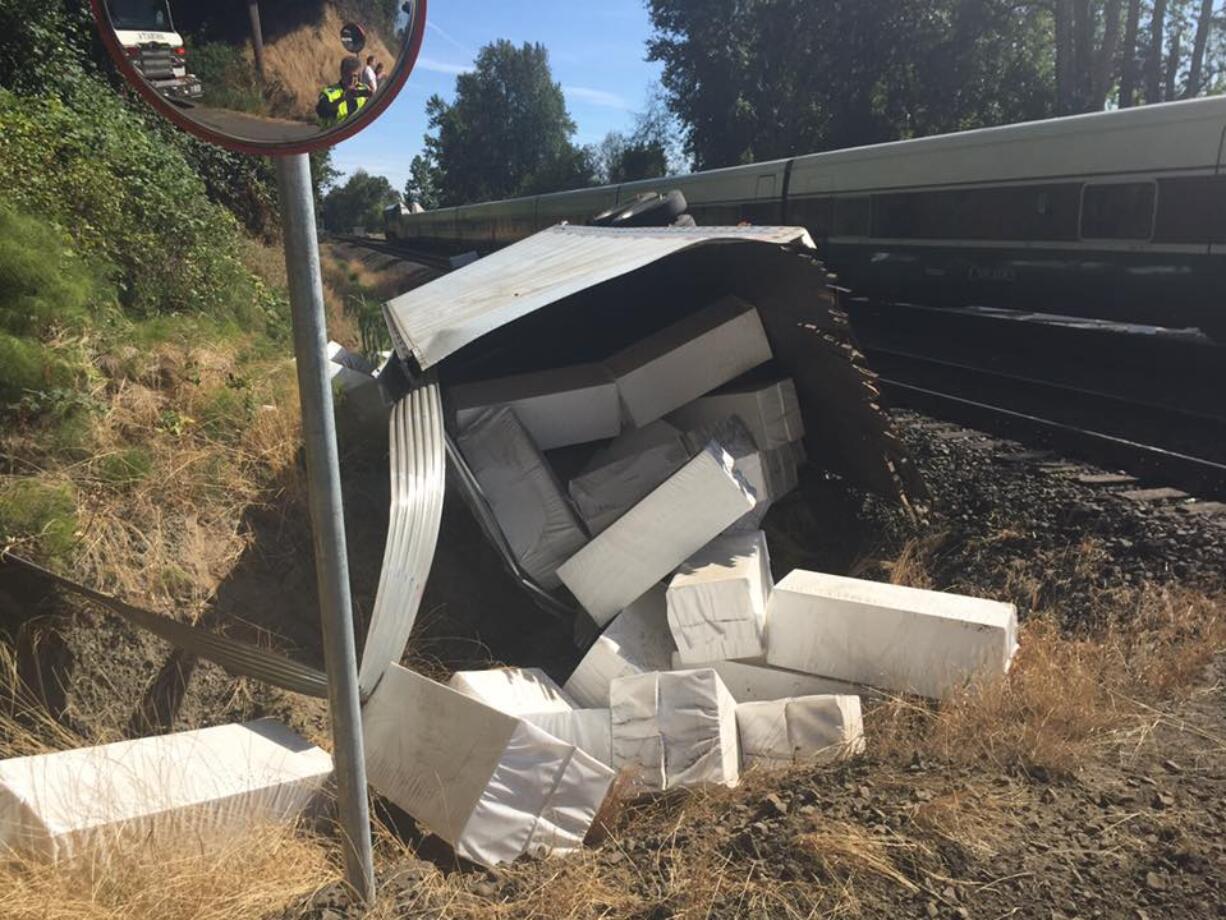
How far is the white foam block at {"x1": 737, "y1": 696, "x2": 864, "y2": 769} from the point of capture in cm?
341

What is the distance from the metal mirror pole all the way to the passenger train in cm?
1006

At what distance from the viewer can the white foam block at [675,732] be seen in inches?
131

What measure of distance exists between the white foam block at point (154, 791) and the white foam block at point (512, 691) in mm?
558

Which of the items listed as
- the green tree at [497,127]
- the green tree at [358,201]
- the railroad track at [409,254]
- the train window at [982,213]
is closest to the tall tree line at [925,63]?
the railroad track at [409,254]

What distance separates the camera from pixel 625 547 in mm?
4281

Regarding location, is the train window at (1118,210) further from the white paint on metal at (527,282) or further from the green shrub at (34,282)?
the green shrub at (34,282)

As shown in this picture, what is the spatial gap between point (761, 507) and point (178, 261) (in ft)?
17.3

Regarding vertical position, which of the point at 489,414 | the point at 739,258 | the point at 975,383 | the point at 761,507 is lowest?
the point at 975,383

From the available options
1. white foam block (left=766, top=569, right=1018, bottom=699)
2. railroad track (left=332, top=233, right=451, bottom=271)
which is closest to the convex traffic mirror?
white foam block (left=766, top=569, right=1018, bottom=699)

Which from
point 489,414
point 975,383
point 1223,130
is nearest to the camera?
point 489,414

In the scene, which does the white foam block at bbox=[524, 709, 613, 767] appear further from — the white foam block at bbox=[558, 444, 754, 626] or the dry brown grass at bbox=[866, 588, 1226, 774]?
the dry brown grass at bbox=[866, 588, 1226, 774]

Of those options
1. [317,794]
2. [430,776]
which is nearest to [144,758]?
[317,794]

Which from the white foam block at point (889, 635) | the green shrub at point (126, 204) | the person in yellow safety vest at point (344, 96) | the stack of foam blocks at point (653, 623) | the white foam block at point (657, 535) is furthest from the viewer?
the green shrub at point (126, 204)

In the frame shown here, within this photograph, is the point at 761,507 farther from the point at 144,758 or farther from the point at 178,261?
the point at 178,261
